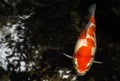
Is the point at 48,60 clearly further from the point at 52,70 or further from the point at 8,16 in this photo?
the point at 8,16

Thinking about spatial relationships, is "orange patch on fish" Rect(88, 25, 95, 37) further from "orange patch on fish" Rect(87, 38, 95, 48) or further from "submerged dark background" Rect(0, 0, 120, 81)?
"submerged dark background" Rect(0, 0, 120, 81)

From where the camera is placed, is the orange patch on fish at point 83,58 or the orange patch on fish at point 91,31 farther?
the orange patch on fish at point 91,31

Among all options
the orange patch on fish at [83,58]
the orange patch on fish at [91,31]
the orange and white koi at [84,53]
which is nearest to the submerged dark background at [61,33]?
the orange patch on fish at [91,31]

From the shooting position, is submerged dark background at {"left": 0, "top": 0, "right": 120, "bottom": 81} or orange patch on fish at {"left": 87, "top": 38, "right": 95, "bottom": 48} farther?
submerged dark background at {"left": 0, "top": 0, "right": 120, "bottom": 81}

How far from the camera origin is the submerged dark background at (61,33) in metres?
5.47

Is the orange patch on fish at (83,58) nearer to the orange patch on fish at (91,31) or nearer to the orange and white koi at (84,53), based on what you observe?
the orange and white koi at (84,53)

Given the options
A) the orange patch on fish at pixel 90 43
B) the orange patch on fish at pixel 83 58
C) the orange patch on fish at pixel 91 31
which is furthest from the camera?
the orange patch on fish at pixel 91 31

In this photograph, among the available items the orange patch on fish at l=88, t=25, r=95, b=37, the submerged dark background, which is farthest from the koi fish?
the submerged dark background

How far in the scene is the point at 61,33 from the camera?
5871 mm

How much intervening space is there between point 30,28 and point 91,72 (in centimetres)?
156

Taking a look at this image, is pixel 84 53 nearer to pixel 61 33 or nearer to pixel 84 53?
pixel 84 53

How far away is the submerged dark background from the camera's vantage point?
547 centimetres

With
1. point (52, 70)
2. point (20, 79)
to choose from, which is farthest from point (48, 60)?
point (20, 79)

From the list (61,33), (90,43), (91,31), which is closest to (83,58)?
(90,43)
